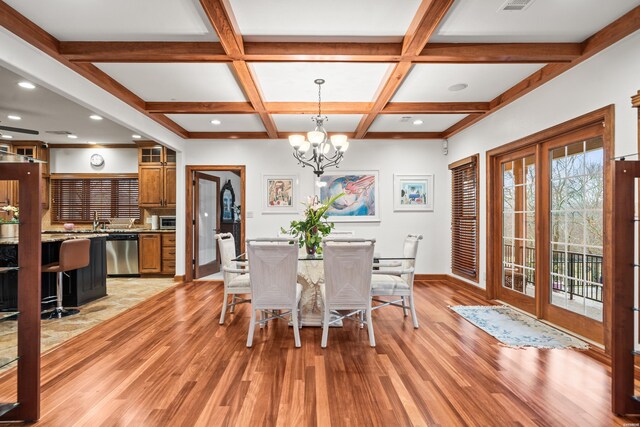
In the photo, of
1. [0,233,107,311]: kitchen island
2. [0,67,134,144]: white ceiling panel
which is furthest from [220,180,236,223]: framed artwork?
[0,233,107,311]: kitchen island

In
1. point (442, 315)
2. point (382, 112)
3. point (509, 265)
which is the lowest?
point (442, 315)

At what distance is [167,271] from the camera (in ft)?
20.7

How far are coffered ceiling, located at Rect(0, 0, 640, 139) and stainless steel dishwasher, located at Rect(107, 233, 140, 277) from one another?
10.1ft

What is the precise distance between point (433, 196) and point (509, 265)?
6.59 feet

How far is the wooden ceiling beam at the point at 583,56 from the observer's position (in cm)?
248

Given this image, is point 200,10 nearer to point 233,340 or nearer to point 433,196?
point 233,340

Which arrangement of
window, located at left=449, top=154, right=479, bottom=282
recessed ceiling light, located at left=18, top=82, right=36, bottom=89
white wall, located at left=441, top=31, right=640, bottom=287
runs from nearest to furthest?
white wall, located at left=441, top=31, right=640, bottom=287, recessed ceiling light, located at left=18, top=82, right=36, bottom=89, window, located at left=449, top=154, right=479, bottom=282

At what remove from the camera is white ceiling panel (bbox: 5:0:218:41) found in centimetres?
237

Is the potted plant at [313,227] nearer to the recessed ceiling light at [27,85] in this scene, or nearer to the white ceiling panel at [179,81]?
the white ceiling panel at [179,81]

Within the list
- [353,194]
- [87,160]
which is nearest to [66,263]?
[87,160]

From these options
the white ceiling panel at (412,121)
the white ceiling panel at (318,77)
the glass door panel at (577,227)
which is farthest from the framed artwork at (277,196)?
the glass door panel at (577,227)

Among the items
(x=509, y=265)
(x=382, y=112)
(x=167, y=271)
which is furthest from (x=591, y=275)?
(x=167, y=271)

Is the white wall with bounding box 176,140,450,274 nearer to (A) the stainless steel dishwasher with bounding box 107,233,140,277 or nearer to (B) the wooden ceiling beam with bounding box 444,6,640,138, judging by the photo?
(B) the wooden ceiling beam with bounding box 444,6,640,138

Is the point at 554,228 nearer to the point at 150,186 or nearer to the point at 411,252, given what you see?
the point at 411,252
